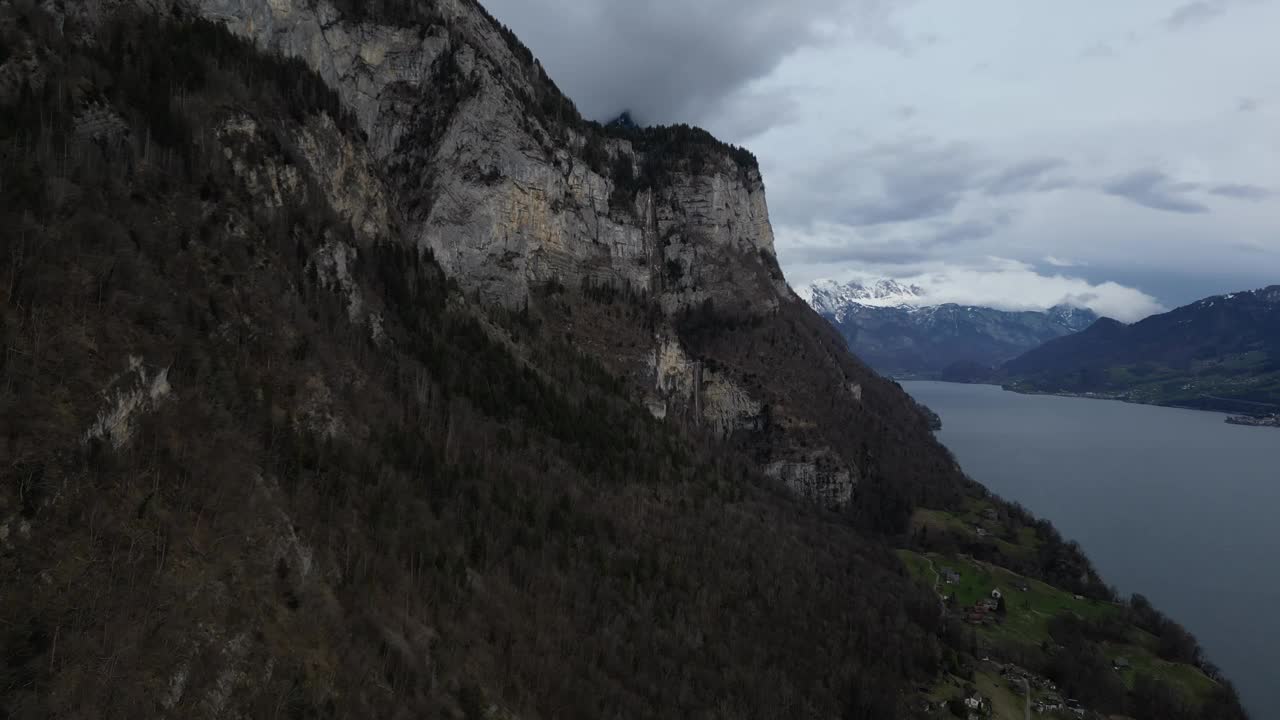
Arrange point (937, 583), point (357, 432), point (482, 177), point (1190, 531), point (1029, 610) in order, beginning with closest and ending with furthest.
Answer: point (357, 432), point (1029, 610), point (482, 177), point (937, 583), point (1190, 531)

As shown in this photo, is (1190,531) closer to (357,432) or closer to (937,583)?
(937,583)

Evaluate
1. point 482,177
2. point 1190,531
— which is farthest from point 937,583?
point 482,177

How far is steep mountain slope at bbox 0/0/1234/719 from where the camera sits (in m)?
23.2

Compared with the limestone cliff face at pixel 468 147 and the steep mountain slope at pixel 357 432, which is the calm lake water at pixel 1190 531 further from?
the limestone cliff face at pixel 468 147

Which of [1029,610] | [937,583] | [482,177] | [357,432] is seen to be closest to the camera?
[357,432]

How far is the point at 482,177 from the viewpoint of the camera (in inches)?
3866

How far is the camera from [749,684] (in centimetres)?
5072

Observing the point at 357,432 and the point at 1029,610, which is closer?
the point at 357,432

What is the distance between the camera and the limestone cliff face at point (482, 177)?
7375 centimetres

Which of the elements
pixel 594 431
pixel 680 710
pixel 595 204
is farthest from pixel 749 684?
pixel 595 204

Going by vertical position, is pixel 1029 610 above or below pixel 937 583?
below

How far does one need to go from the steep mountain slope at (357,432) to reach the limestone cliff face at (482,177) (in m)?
0.61

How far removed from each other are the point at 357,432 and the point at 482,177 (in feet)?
205

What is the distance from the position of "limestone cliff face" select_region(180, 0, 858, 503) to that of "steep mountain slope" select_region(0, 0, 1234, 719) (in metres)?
0.61
